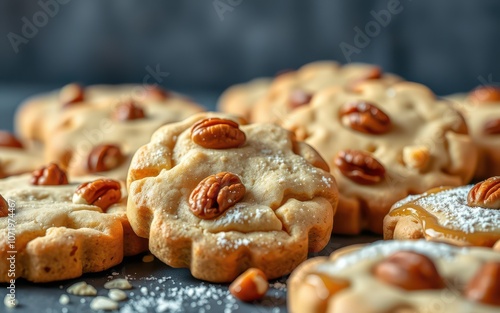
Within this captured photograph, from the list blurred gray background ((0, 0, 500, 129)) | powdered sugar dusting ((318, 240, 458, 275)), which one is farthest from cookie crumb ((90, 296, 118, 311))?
blurred gray background ((0, 0, 500, 129))

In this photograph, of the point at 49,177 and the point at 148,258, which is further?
the point at 49,177

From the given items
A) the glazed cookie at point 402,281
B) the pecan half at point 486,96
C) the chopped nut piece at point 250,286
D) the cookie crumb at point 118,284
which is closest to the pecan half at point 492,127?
the pecan half at point 486,96

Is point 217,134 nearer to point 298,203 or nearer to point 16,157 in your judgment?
point 298,203

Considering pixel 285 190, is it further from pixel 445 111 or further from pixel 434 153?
pixel 445 111

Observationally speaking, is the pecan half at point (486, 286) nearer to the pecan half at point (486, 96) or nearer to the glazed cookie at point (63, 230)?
the glazed cookie at point (63, 230)

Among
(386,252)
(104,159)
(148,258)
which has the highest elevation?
(386,252)

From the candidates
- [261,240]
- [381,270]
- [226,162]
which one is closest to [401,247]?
[381,270]

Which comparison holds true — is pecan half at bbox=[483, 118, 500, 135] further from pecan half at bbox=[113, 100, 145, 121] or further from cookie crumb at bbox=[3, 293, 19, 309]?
cookie crumb at bbox=[3, 293, 19, 309]

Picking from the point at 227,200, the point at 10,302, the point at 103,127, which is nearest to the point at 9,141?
the point at 103,127
